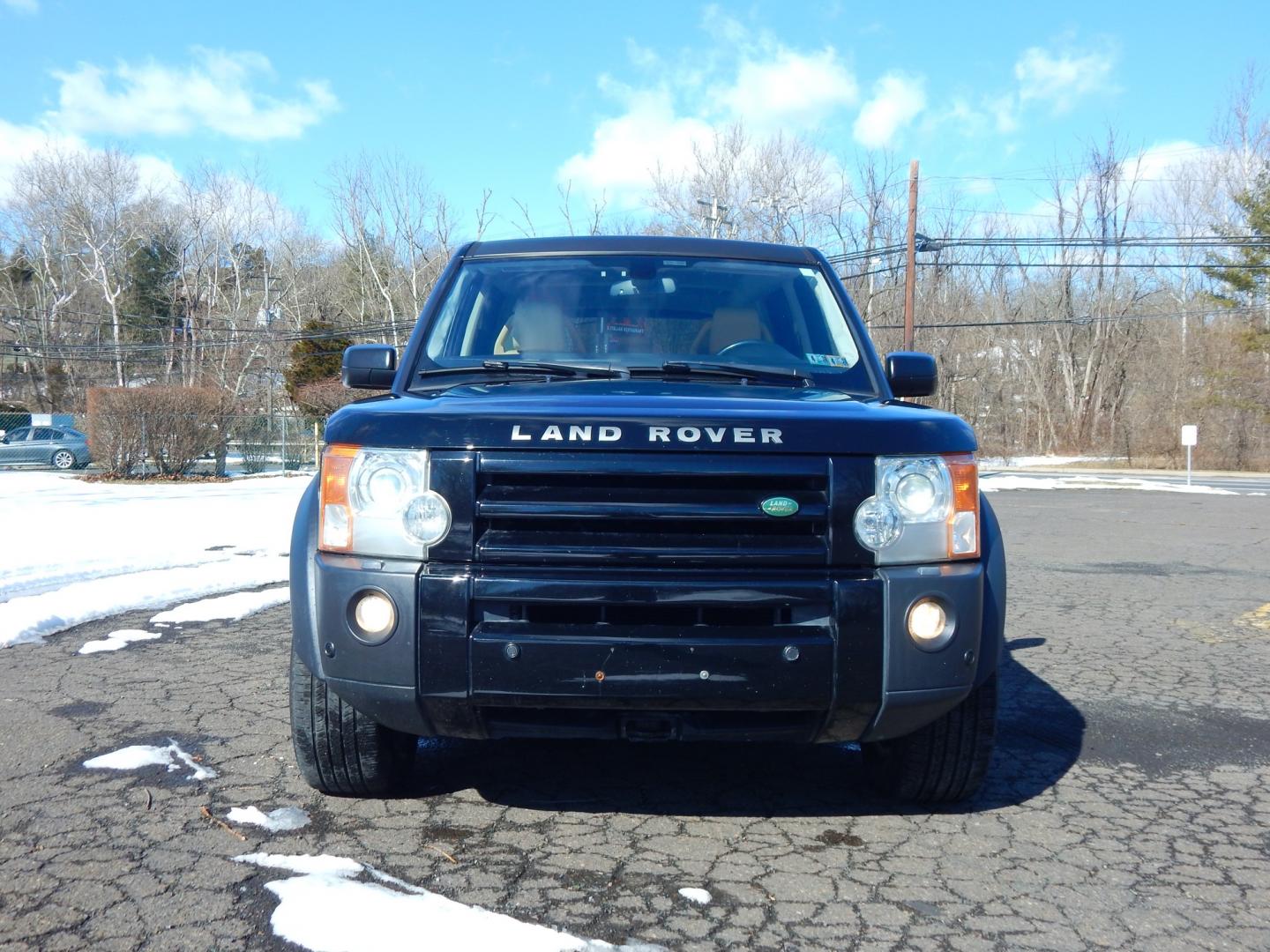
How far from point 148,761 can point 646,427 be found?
2360 mm

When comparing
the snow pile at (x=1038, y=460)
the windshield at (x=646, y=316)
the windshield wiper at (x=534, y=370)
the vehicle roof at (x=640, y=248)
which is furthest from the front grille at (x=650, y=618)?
the snow pile at (x=1038, y=460)

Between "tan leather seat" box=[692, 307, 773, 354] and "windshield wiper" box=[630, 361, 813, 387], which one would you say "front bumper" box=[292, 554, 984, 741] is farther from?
"tan leather seat" box=[692, 307, 773, 354]

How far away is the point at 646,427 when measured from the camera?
2.97 metres

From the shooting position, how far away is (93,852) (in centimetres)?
311

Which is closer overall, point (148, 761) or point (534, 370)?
point (534, 370)

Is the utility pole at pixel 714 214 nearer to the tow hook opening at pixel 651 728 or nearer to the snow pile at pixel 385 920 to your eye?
the tow hook opening at pixel 651 728

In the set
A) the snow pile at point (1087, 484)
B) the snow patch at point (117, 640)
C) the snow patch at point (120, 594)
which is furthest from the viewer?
the snow pile at point (1087, 484)

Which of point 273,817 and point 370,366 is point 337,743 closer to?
point 273,817

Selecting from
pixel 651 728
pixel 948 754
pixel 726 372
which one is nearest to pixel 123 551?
pixel 726 372

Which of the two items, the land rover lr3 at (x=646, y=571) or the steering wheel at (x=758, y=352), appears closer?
the land rover lr3 at (x=646, y=571)

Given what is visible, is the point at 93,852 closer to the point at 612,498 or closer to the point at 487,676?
the point at 487,676

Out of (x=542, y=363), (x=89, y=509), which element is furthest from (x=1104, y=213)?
(x=542, y=363)

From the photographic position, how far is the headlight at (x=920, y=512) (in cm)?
299

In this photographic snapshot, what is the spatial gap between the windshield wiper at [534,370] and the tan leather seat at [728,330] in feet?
1.71
